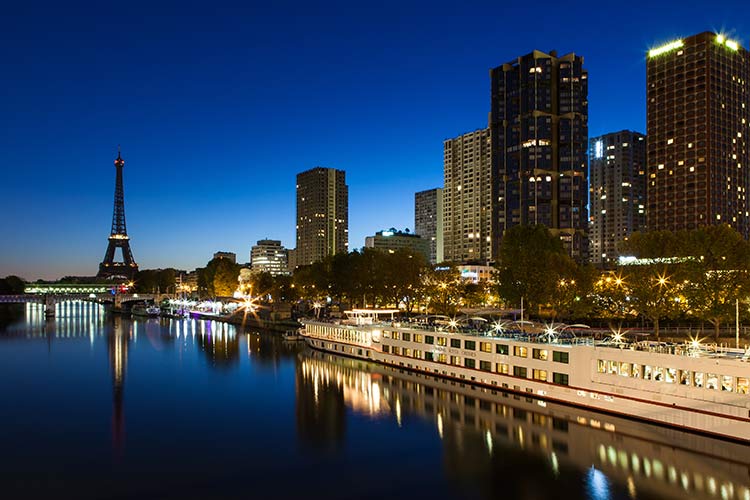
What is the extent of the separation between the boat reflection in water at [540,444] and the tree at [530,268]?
2834 cm

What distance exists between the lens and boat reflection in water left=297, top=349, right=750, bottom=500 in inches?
1098

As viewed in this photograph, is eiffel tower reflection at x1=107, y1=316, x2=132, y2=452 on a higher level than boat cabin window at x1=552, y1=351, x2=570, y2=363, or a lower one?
lower

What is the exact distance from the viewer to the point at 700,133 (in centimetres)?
16712

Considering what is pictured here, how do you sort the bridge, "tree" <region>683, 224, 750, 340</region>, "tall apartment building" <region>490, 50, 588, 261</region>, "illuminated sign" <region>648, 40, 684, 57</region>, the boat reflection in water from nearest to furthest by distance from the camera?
the boat reflection in water
"tree" <region>683, 224, 750, 340</region>
the bridge
"tall apartment building" <region>490, 50, 588, 261</region>
"illuminated sign" <region>648, 40, 684, 57</region>

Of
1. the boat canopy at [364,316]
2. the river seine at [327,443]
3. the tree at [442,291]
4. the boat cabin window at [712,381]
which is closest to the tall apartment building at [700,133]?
the tree at [442,291]

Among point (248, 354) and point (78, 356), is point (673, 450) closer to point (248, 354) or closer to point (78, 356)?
point (248, 354)

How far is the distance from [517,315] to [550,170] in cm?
7259

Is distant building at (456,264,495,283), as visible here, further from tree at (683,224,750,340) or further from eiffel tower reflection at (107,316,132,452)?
tree at (683,224,750,340)

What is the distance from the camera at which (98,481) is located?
29.0 meters

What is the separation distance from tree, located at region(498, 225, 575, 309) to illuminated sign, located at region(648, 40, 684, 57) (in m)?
125

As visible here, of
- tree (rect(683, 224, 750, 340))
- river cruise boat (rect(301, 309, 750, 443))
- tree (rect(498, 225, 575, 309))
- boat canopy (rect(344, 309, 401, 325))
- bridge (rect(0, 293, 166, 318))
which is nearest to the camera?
river cruise boat (rect(301, 309, 750, 443))

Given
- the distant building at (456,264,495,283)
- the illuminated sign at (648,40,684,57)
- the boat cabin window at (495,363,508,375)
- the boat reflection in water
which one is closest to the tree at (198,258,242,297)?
the distant building at (456,264,495,283)

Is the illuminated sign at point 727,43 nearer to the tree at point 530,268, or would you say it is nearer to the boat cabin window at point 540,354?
the tree at point 530,268

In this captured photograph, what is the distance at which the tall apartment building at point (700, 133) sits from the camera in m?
166
